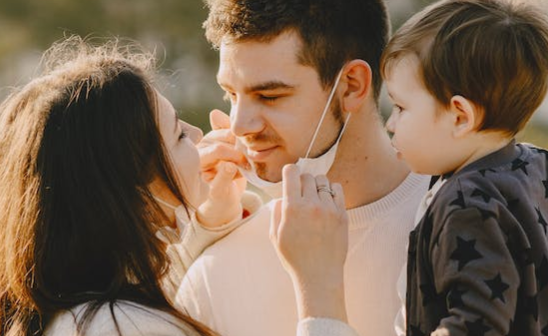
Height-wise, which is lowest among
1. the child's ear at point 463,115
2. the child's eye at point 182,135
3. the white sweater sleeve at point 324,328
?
the white sweater sleeve at point 324,328

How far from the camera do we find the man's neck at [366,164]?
3.10 meters

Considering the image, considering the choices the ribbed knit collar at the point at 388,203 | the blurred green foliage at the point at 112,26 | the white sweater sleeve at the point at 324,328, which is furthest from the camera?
the blurred green foliage at the point at 112,26

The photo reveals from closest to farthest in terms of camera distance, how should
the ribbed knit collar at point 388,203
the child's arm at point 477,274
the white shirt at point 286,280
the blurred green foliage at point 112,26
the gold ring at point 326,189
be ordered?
1. the child's arm at point 477,274
2. the gold ring at point 326,189
3. the white shirt at point 286,280
4. the ribbed knit collar at point 388,203
5. the blurred green foliage at point 112,26

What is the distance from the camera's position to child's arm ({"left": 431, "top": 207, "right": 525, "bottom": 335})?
2.19m

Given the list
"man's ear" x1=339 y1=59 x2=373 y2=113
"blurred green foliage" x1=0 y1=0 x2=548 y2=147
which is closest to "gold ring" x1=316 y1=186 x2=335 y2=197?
"man's ear" x1=339 y1=59 x2=373 y2=113

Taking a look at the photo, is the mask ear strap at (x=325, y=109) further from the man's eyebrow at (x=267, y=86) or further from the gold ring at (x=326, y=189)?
the gold ring at (x=326, y=189)

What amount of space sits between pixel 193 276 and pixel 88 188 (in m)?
0.70

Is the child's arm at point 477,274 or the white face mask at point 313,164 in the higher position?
the white face mask at point 313,164

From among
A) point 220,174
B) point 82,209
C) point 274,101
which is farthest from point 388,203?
point 82,209

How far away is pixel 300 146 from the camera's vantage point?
3158 millimetres

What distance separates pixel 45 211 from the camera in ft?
8.23

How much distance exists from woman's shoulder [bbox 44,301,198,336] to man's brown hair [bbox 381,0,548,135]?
0.85 metres

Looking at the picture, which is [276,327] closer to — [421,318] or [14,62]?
[421,318]

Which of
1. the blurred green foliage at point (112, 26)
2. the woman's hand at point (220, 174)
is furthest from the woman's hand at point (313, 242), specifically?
the blurred green foliage at point (112, 26)
